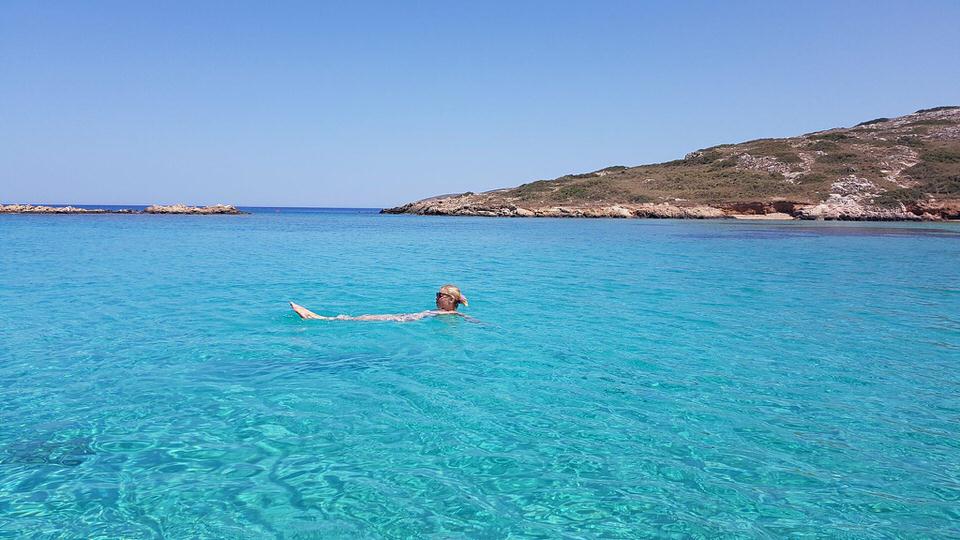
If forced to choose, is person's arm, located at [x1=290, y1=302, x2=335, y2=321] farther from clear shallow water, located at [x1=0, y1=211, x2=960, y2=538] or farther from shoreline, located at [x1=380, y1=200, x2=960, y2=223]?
shoreline, located at [x1=380, y1=200, x2=960, y2=223]

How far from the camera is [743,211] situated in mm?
81438

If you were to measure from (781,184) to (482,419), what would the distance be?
9586 cm

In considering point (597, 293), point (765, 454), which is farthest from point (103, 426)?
point (597, 293)

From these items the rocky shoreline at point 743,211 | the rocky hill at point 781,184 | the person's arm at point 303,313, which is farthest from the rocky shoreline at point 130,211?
the person's arm at point 303,313

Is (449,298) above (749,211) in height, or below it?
below

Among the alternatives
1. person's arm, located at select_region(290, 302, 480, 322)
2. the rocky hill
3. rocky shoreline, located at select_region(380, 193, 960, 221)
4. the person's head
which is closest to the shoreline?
rocky shoreline, located at select_region(380, 193, 960, 221)

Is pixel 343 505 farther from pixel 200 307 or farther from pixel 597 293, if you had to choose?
pixel 597 293

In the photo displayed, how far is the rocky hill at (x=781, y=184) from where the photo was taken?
7594cm

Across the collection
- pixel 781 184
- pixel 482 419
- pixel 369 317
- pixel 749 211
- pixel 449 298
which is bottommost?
pixel 482 419

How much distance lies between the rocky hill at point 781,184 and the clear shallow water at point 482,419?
2868 inches

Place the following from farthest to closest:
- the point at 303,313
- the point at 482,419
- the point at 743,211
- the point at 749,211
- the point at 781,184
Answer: the point at 781,184 < the point at 743,211 < the point at 749,211 < the point at 303,313 < the point at 482,419

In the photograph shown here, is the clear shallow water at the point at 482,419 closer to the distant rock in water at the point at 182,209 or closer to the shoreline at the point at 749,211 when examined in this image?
the shoreline at the point at 749,211

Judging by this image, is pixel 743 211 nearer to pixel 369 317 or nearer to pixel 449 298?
pixel 449 298

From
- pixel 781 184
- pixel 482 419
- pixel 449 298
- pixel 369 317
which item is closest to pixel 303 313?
pixel 369 317
